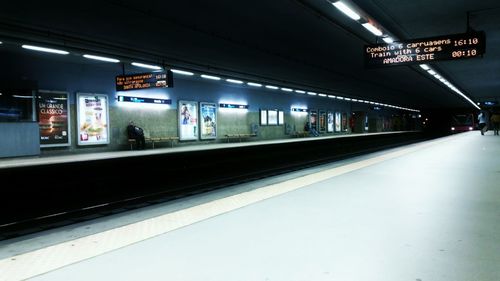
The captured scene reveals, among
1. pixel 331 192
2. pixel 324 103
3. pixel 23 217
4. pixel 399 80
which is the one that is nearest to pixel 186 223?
pixel 331 192

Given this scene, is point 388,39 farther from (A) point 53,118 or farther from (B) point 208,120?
(B) point 208,120

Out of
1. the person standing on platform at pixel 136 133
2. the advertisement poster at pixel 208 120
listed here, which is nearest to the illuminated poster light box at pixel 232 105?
the advertisement poster at pixel 208 120

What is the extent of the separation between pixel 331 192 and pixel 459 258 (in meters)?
3.00

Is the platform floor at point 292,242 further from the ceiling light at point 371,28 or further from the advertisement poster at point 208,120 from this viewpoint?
the advertisement poster at point 208,120

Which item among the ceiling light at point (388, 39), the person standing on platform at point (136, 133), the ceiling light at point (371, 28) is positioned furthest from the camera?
the person standing on platform at point (136, 133)

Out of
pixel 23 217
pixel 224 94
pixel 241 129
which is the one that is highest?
pixel 224 94

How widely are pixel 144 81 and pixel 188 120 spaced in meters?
5.12

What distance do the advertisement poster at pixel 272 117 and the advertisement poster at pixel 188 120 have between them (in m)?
6.70

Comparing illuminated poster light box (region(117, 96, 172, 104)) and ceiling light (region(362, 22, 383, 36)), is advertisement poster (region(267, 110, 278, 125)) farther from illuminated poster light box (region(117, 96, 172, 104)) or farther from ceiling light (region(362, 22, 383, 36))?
ceiling light (region(362, 22, 383, 36))

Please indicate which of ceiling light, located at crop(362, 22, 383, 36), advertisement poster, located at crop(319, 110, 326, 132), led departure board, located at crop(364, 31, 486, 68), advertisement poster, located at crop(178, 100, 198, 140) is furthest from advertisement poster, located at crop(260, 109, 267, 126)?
ceiling light, located at crop(362, 22, 383, 36)

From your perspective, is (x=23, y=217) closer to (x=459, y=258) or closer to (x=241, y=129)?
(x=459, y=258)

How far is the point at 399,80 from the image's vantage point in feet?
72.3

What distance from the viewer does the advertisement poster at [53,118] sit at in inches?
496

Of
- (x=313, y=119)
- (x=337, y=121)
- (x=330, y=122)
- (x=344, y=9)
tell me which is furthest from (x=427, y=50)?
(x=337, y=121)
